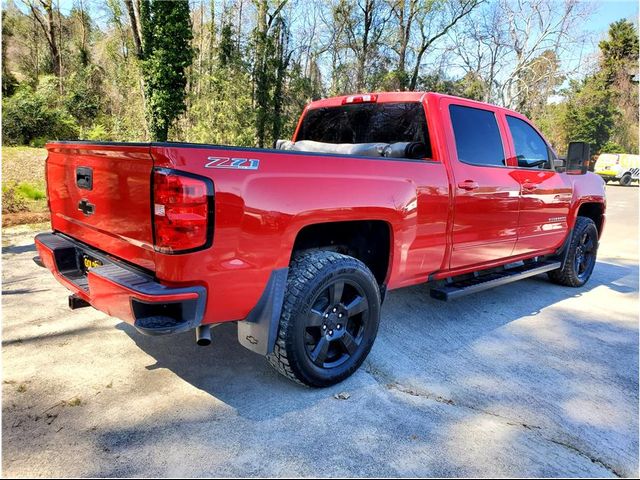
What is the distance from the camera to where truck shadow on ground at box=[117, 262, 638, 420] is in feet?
9.45

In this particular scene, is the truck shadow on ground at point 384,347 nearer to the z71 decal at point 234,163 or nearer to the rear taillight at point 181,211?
the rear taillight at point 181,211

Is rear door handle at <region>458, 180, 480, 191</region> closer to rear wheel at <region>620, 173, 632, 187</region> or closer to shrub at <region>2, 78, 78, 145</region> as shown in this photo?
shrub at <region>2, 78, 78, 145</region>

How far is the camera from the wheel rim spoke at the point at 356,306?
121 inches

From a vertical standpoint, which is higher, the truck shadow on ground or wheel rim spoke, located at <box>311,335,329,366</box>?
wheel rim spoke, located at <box>311,335,329,366</box>

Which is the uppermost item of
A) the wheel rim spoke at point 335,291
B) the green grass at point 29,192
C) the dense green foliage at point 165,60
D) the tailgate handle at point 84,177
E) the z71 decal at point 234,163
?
the dense green foliage at point 165,60

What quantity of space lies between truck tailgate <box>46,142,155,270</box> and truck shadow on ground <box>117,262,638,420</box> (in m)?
0.99

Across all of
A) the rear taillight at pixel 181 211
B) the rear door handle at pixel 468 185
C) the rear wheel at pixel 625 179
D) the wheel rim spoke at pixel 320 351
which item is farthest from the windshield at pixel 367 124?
the rear wheel at pixel 625 179

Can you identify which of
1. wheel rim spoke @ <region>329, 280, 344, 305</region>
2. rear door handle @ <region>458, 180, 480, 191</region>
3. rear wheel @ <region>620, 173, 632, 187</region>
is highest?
rear door handle @ <region>458, 180, 480, 191</region>

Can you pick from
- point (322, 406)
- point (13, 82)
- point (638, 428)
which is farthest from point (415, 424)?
point (13, 82)

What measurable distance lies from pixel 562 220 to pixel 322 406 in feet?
12.9

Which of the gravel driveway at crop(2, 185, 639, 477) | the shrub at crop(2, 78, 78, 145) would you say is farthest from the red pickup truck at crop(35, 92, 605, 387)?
the shrub at crop(2, 78, 78, 145)

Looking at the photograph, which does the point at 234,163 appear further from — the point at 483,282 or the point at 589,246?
the point at 589,246

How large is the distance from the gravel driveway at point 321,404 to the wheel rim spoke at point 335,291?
0.59 metres

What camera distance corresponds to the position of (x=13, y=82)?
2458 cm
